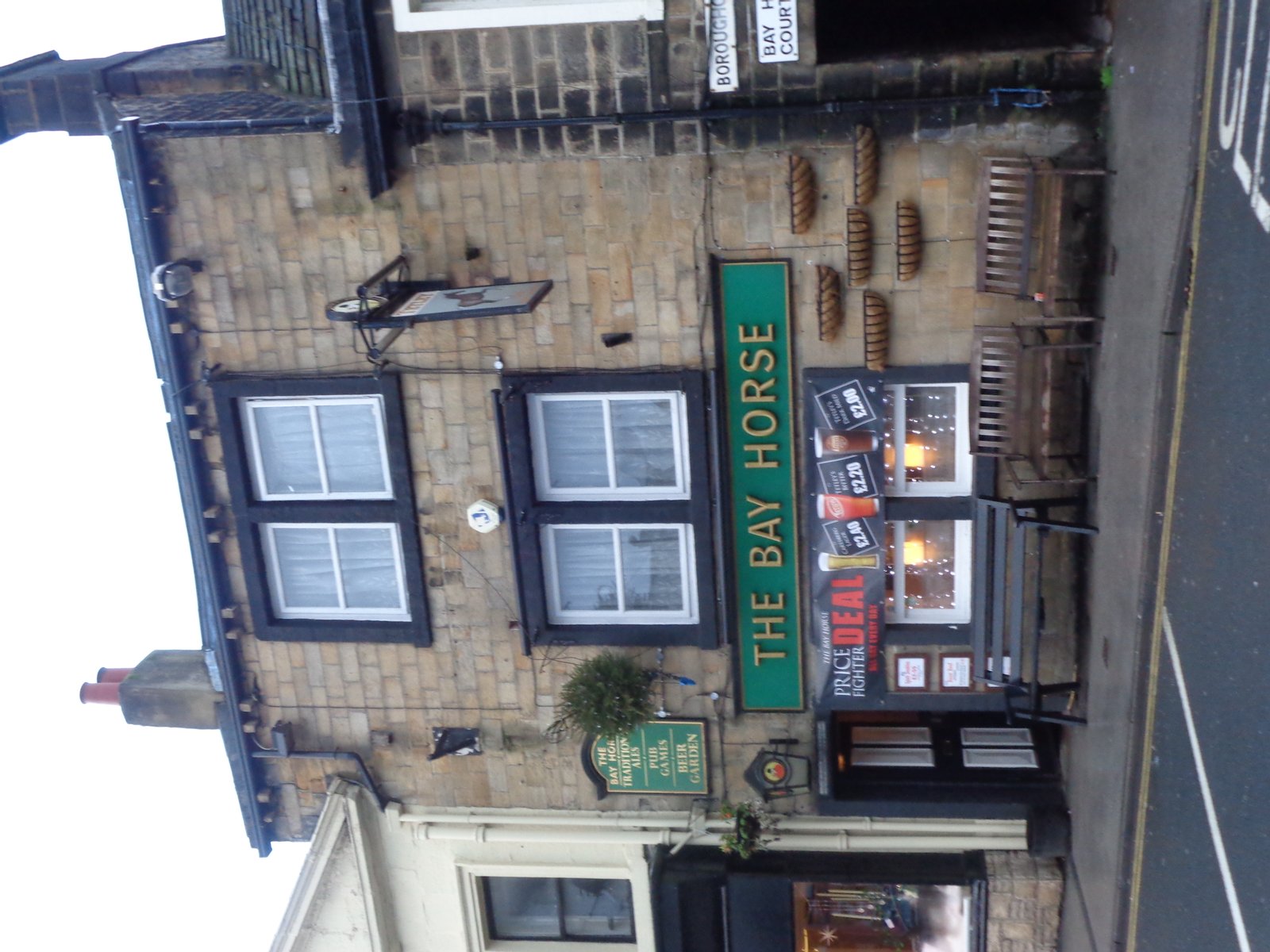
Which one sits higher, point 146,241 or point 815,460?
point 146,241

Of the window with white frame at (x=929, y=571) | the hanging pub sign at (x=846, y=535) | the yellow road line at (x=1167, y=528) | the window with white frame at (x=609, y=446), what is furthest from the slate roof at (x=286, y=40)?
the yellow road line at (x=1167, y=528)

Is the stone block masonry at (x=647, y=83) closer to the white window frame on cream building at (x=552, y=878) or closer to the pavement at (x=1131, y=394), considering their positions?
the pavement at (x=1131, y=394)

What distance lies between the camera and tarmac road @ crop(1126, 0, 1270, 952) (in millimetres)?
5961

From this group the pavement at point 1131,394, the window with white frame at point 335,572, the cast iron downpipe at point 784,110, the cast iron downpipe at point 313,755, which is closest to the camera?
the pavement at point 1131,394

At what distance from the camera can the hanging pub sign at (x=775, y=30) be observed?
325 inches

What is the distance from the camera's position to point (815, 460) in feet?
30.3

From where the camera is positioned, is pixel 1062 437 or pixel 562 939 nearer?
pixel 1062 437

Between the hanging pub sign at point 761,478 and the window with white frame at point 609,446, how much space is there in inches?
24.5

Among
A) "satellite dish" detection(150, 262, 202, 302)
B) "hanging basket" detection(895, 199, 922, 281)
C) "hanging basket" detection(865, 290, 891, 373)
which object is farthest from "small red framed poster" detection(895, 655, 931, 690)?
"satellite dish" detection(150, 262, 202, 302)

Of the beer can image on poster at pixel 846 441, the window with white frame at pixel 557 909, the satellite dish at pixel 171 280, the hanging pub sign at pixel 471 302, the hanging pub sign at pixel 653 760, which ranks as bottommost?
the window with white frame at pixel 557 909

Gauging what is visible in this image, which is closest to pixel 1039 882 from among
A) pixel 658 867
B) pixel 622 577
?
pixel 658 867

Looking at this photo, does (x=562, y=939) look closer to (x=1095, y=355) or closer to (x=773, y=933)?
(x=773, y=933)

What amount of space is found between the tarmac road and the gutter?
28.8 feet

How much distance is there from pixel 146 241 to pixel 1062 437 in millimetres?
8703
